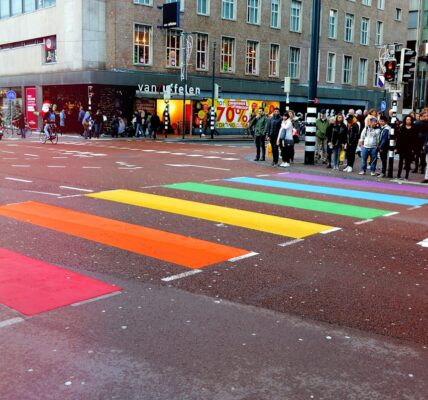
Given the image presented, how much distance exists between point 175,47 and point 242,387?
128 ft

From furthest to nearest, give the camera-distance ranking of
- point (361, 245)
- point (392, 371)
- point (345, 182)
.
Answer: point (345, 182) < point (361, 245) < point (392, 371)

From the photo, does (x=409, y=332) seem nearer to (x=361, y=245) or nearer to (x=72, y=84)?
(x=361, y=245)

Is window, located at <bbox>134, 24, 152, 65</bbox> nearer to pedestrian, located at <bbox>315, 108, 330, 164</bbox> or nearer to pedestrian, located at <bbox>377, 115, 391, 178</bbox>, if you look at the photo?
pedestrian, located at <bbox>315, 108, 330, 164</bbox>

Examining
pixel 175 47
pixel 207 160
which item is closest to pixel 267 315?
pixel 207 160

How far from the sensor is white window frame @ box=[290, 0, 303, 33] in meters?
48.5

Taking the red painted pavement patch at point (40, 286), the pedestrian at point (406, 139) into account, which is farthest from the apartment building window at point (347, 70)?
the red painted pavement patch at point (40, 286)

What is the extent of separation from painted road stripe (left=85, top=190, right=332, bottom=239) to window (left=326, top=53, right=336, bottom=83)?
1688 inches

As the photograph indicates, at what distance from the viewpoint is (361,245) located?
26.0ft

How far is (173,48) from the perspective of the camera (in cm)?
4075

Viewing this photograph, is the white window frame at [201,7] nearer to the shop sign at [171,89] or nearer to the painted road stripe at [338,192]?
the shop sign at [171,89]

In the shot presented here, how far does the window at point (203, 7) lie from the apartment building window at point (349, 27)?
1639cm

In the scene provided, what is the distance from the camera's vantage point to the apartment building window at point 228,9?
43406 mm

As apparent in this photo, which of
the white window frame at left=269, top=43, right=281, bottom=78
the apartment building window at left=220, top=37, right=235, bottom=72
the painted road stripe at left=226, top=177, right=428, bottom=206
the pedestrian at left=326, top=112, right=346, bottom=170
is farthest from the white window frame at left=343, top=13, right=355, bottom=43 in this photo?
the painted road stripe at left=226, top=177, right=428, bottom=206

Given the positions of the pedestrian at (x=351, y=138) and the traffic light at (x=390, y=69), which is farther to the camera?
the pedestrian at (x=351, y=138)
